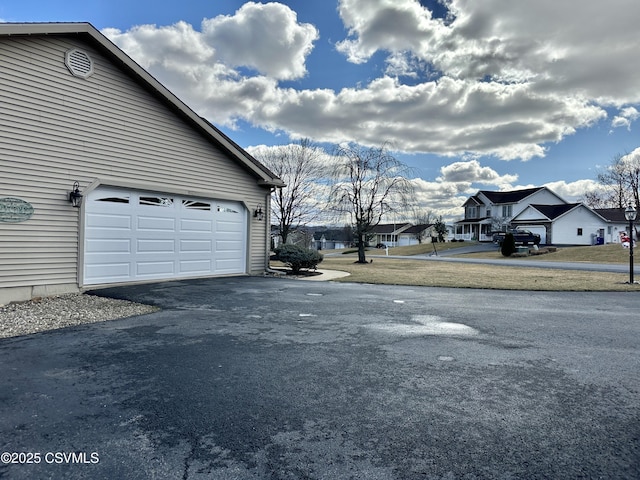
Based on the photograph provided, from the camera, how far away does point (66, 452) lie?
2.46 meters

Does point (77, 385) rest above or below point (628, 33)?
below

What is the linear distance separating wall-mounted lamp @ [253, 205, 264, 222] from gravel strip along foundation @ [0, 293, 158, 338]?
6.00 metres

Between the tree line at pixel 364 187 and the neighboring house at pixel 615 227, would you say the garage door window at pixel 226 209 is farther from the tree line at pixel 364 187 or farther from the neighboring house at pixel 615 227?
the neighboring house at pixel 615 227

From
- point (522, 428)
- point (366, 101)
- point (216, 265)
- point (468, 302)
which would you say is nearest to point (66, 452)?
point (522, 428)

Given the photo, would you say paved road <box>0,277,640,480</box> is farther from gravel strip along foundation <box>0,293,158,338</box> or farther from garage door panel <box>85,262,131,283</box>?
garage door panel <box>85,262,131,283</box>

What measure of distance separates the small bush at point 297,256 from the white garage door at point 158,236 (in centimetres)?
158

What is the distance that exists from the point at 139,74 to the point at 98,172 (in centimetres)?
293

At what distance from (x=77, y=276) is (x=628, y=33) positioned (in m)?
18.2

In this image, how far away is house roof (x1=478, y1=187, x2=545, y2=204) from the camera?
4859cm

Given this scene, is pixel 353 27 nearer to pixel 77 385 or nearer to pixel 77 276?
pixel 77 276

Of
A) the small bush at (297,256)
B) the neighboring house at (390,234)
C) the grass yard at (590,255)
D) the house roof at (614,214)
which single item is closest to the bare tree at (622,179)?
the house roof at (614,214)

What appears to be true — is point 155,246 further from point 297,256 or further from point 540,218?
point 540,218

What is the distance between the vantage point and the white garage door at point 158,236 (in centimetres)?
945

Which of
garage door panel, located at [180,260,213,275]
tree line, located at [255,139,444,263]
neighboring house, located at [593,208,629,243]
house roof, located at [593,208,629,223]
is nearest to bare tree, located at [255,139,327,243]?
tree line, located at [255,139,444,263]
